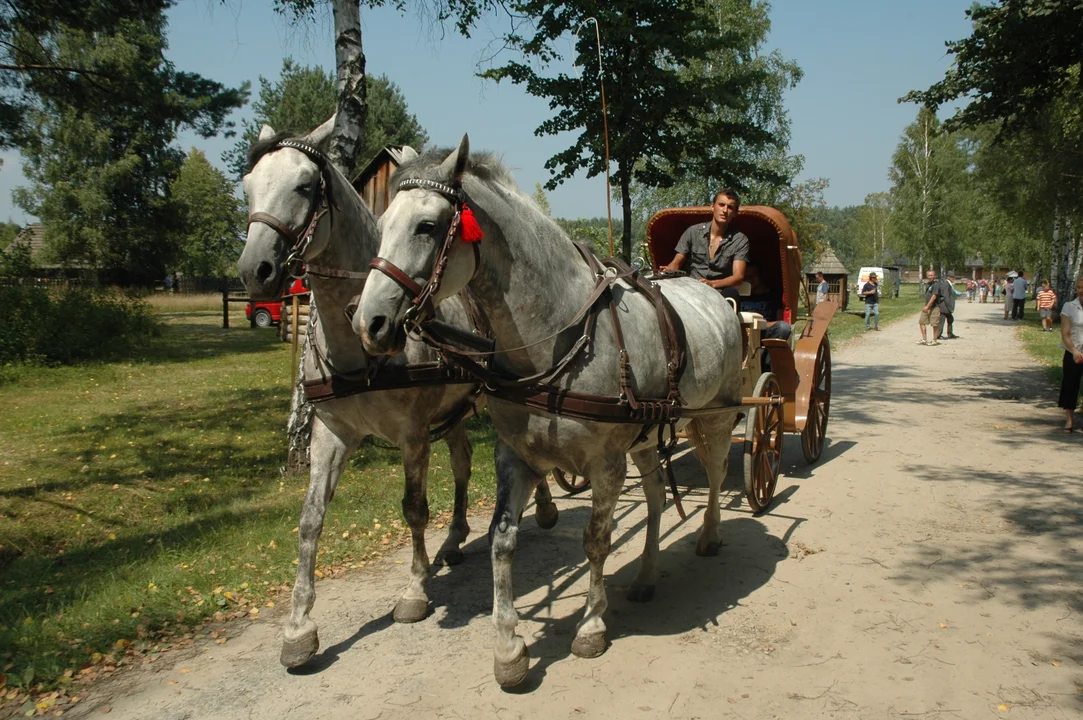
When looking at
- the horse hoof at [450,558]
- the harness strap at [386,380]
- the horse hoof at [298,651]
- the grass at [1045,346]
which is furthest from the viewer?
the grass at [1045,346]

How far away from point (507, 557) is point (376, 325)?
4.46 ft

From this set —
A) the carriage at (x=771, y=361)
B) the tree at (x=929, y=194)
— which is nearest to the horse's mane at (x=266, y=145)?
the carriage at (x=771, y=361)

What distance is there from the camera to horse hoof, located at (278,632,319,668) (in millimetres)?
3727

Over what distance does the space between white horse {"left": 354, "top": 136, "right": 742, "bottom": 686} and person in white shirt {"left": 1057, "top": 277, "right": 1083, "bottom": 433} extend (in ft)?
24.6

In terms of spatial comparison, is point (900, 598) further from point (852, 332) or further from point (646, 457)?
point (852, 332)

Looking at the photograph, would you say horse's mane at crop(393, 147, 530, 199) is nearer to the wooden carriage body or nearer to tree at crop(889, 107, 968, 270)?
the wooden carriage body

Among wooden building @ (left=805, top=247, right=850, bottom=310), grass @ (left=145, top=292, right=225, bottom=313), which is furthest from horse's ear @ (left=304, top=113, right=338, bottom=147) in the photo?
wooden building @ (left=805, top=247, right=850, bottom=310)

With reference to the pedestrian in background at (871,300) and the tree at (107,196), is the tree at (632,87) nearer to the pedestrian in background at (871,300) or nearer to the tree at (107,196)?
the pedestrian in background at (871,300)

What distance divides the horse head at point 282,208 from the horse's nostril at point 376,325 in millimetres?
803

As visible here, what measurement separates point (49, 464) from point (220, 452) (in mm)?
1557

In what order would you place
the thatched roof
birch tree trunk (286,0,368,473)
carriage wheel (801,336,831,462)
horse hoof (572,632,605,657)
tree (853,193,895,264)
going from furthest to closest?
tree (853,193,895,264) → the thatched roof → carriage wheel (801,336,831,462) → birch tree trunk (286,0,368,473) → horse hoof (572,632,605,657)

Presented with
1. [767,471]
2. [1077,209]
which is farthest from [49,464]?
[1077,209]

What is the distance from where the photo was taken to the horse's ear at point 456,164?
10.1 feet

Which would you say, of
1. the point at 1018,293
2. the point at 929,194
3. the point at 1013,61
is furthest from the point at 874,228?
the point at 1013,61
